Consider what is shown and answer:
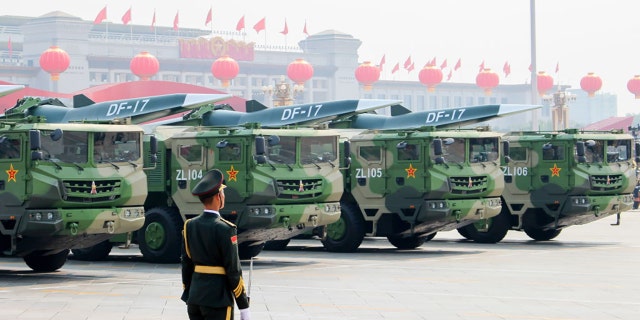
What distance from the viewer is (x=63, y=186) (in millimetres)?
19906

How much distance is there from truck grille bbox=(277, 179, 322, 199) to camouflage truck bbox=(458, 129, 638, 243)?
6242mm

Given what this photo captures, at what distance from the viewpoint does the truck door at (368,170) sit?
2669 cm

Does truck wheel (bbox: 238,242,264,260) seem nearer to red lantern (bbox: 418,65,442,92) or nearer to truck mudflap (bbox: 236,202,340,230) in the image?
truck mudflap (bbox: 236,202,340,230)

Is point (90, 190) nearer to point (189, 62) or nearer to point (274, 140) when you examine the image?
point (274, 140)

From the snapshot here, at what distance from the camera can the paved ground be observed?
52.5 ft

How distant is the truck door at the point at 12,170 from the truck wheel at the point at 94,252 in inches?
166

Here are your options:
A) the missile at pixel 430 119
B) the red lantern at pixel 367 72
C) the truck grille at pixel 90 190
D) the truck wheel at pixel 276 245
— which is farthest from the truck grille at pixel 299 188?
the red lantern at pixel 367 72

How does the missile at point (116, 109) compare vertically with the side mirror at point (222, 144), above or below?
above

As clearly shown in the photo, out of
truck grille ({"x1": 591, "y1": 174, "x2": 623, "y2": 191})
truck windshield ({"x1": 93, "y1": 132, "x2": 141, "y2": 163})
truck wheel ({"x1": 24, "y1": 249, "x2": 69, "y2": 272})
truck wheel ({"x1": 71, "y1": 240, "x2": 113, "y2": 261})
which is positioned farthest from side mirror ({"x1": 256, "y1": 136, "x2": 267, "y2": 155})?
truck grille ({"x1": 591, "y1": 174, "x2": 623, "y2": 191})

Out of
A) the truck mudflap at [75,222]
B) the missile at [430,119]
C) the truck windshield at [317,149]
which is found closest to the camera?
the truck mudflap at [75,222]

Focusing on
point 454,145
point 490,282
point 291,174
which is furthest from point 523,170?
point 490,282

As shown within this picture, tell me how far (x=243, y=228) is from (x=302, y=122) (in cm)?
591

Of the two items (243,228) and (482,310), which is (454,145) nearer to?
(243,228)

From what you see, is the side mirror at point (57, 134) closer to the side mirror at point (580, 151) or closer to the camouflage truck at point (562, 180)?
the camouflage truck at point (562, 180)
